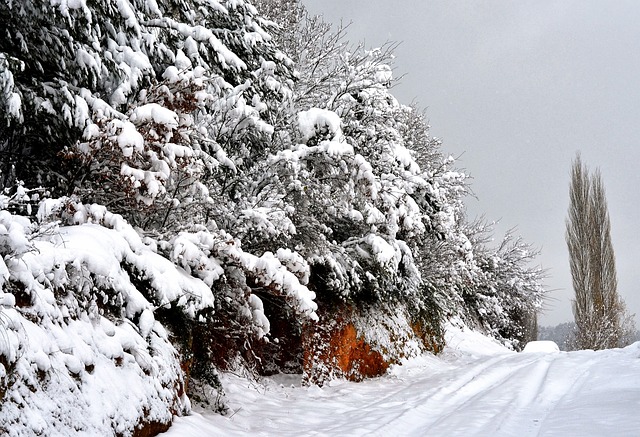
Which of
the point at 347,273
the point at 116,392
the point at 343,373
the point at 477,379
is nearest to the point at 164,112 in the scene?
the point at 116,392

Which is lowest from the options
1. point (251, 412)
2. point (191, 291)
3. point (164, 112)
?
point (251, 412)

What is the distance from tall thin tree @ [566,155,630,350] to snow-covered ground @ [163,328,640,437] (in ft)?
47.7

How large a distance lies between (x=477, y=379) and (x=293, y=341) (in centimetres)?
308

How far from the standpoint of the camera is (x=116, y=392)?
3.61 m

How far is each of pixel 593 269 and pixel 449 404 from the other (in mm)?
21254

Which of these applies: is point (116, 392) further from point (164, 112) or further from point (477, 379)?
point (477, 379)

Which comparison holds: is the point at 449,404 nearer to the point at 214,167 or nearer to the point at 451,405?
the point at 451,405

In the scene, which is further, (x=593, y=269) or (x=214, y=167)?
(x=593, y=269)

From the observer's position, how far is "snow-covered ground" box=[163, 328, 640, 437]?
4.79m

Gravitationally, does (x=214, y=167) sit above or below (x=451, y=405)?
above

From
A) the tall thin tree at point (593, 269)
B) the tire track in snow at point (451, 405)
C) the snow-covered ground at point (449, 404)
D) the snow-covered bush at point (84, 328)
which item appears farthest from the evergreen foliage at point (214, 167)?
the tall thin tree at point (593, 269)

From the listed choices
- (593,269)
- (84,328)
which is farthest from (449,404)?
(593,269)

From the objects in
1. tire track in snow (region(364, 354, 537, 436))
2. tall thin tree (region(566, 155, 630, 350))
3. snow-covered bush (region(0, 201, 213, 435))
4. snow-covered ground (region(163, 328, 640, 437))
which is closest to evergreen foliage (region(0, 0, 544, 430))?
snow-covered bush (region(0, 201, 213, 435))

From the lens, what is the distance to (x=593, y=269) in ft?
79.0
